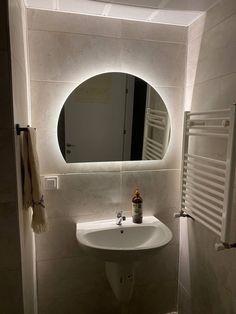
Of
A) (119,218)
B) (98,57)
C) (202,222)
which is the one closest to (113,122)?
(98,57)

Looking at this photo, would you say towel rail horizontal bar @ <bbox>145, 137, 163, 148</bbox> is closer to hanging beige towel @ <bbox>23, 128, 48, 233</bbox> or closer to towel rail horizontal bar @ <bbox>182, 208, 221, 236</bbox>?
towel rail horizontal bar @ <bbox>182, 208, 221, 236</bbox>

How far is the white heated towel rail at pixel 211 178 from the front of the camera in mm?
1281

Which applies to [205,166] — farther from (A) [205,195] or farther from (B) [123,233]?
(B) [123,233]

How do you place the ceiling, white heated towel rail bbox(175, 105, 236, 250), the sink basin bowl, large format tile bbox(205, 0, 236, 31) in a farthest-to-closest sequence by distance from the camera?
the sink basin bowl → the ceiling → large format tile bbox(205, 0, 236, 31) → white heated towel rail bbox(175, 105, 236, 250)

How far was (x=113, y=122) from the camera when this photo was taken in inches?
69.9

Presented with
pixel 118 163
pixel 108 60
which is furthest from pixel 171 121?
pixel 108 60

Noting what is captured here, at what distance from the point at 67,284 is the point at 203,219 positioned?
3.50 ft

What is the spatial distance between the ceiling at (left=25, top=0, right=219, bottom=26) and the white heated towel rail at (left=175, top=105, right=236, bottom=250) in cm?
65

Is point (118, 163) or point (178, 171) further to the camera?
point (178, 171)

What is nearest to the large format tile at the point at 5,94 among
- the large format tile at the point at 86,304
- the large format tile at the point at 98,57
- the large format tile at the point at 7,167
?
the large format tile at the point at 7,167

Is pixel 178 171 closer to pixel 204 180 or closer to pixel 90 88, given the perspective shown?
Result: pixel 204 180

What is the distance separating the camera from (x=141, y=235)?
70.5 inches

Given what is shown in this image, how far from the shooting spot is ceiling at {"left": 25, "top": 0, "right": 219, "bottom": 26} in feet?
4.97

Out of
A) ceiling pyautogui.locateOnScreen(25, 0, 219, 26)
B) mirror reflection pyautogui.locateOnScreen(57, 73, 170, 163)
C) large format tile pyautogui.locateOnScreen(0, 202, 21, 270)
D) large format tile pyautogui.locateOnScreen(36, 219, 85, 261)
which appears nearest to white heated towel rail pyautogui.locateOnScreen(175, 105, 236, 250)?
mirror reflection pyautogui.locateOnScreen(57, 73, 170, 163)
